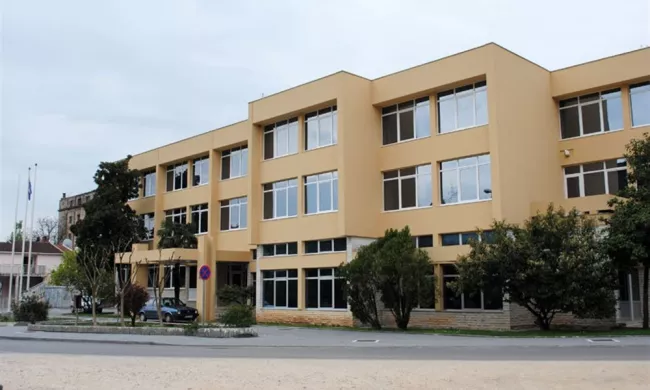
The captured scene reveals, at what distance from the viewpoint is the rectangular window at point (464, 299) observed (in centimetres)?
2801

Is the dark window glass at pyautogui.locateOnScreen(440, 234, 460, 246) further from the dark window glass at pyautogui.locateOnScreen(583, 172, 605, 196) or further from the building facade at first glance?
the building facade

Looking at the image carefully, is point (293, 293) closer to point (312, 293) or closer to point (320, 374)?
point (312, 293)

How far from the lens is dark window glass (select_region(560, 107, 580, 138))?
31.6 m

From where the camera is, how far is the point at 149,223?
49.5m

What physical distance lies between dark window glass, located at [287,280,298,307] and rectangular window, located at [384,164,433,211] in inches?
245

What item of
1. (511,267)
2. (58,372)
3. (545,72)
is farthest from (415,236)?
(58,372)

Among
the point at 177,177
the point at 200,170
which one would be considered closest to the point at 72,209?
the point at 177,177

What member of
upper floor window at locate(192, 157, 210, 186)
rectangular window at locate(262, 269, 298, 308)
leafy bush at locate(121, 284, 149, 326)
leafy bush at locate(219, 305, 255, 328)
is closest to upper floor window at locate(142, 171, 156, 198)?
upper floor window at locate(192, 157, 210, 186)

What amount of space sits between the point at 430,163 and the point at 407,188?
1.88 m

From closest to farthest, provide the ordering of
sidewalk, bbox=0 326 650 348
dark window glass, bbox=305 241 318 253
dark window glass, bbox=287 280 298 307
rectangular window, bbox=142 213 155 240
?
sidewalk, bbox=0 326 650 348 → dark window glass, bbox=305 241 318 253 → dark window glass, bbox=287 280 298 307 → rectangular window, bbox=142 213 155 240

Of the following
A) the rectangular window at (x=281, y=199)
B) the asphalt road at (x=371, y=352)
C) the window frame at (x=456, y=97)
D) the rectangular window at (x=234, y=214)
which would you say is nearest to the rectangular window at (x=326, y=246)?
the rectangular window at (x=281, y=199)

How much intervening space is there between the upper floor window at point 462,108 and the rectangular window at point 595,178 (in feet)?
18.6

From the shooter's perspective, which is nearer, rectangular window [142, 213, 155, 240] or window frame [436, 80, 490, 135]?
window frame [436, 80, 490, 135]

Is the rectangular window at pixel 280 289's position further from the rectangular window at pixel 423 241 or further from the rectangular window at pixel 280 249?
the rectangular window at pixel 423 241
